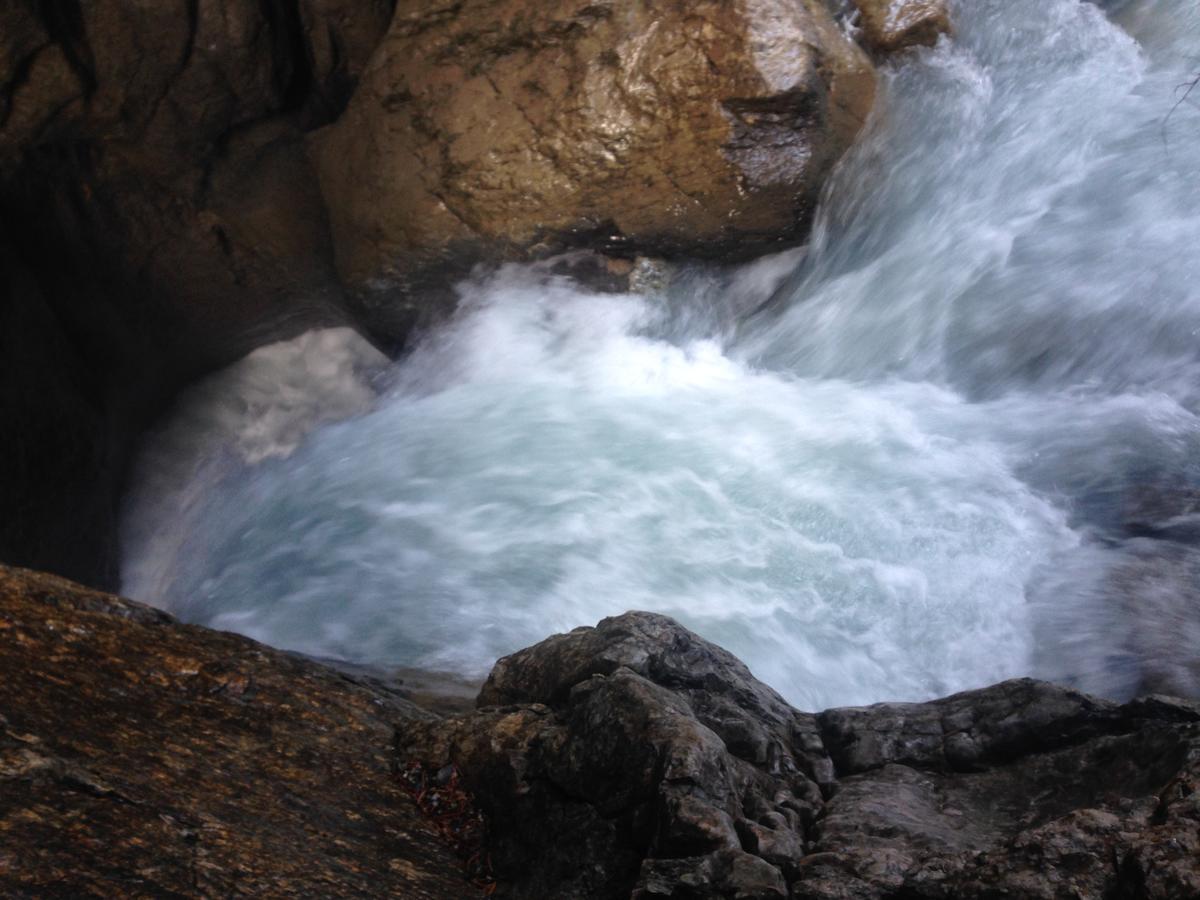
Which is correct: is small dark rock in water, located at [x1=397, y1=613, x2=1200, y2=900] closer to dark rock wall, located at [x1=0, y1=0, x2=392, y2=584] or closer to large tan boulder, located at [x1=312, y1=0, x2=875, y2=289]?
dark rock wall, located at [x1=0, y1=0, x2=392, y2=584]

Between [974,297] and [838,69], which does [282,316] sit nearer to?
[838,69]

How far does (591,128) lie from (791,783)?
235 inches

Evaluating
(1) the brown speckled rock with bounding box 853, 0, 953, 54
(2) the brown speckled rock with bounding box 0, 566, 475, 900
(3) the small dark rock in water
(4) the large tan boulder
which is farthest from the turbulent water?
(2) the brown speckled rock with bounding box 0, 566, 475, 900

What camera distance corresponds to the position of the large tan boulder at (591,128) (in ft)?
27.3

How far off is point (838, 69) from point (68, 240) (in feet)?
19.9

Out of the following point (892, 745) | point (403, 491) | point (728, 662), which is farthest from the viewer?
point (403, 491)

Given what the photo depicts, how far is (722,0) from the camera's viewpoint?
8.29m

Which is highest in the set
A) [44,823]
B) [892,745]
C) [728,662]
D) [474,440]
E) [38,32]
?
[38,32]

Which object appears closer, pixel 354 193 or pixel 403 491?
pixel 403 491

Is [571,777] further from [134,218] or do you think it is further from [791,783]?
[134,218]

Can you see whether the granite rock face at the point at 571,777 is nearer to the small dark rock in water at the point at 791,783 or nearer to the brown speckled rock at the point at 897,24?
the small dark rock in water at the point at 791,783

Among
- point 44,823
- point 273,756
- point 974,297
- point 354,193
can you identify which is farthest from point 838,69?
point 44,823

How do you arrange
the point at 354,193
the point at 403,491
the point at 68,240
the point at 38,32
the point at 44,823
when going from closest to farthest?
the point at 44,823 < the point at 38,32 < the point at 68,240 < the point at 403,491 < the point at 354,193

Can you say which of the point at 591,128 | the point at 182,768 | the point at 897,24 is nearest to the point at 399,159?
the point at 591,128
